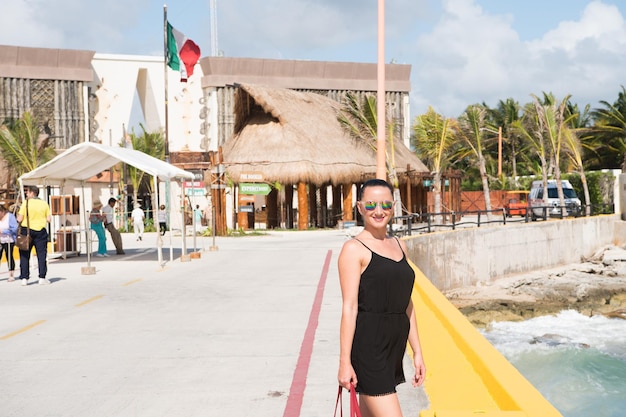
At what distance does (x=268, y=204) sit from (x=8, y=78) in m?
27.2

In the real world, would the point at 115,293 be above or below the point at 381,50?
below

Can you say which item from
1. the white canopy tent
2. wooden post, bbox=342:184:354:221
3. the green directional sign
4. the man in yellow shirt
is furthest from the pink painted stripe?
wooden post, bbox=342:184:354:221

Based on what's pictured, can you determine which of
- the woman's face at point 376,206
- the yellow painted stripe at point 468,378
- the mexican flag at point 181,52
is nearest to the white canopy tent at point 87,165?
the yellow painted stripe at point 468,378

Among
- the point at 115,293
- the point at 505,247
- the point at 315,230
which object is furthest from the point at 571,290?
the point at 115,293

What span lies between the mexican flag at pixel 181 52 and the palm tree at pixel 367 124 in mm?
8968

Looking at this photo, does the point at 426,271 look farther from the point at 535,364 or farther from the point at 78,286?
the point at 78,286

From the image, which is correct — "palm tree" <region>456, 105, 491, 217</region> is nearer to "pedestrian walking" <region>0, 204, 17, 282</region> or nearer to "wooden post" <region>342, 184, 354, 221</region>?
"wooden post" <region>342, 184, 354, 221</region>

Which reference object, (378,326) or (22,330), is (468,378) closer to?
(378,326)

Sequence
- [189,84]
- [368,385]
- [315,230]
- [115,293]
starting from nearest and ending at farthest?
[368,385] < [115,293] < [315,230] < [189,84]

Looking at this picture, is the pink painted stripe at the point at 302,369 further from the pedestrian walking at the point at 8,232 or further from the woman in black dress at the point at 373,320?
the pedestrian walking at the point at 8,232

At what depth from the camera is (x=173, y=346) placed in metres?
9.19

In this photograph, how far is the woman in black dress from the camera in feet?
13.7

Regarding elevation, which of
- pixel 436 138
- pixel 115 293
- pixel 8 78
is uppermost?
pixel 8 78

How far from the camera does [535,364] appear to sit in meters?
16.5
